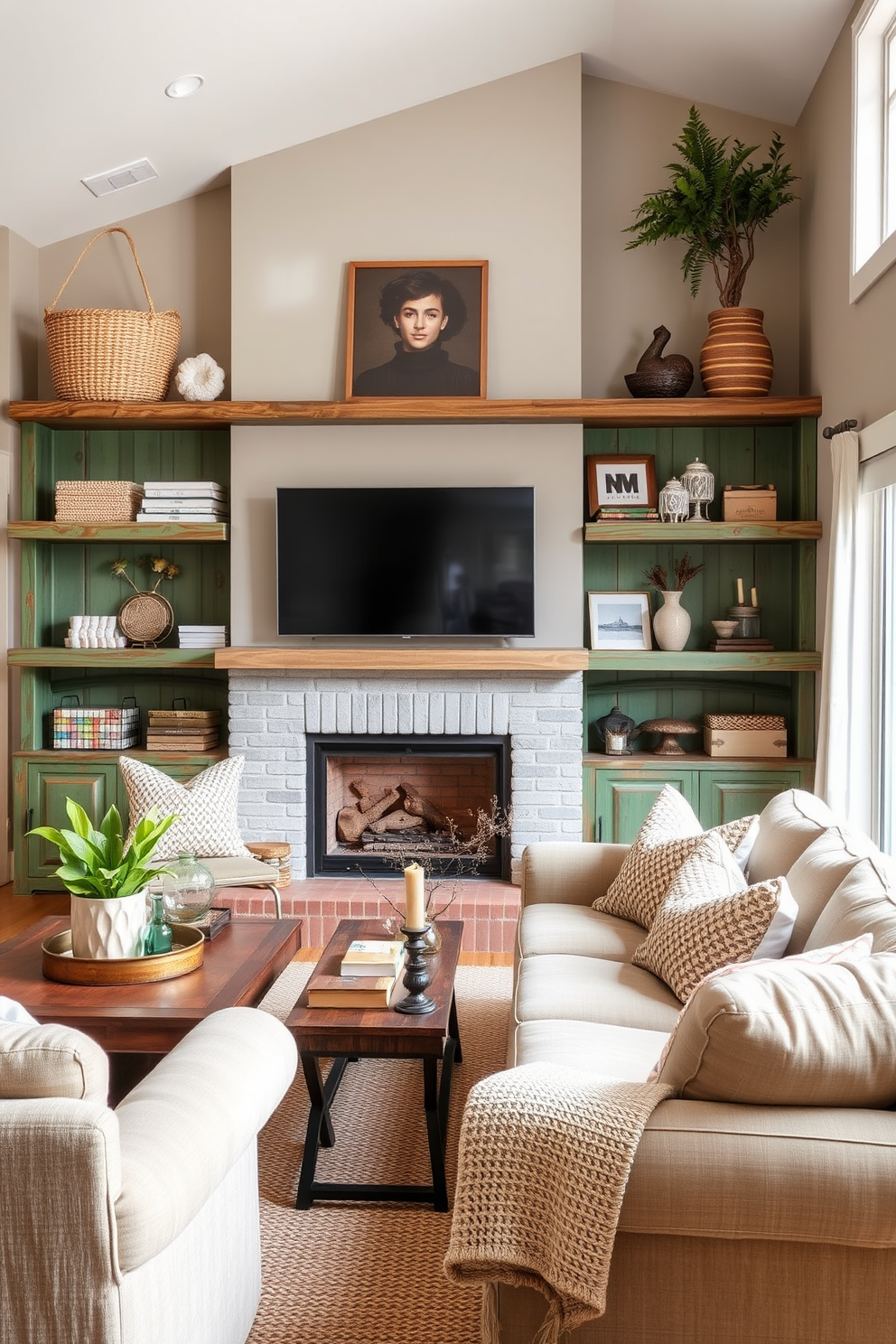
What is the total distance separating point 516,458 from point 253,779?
1795 mm

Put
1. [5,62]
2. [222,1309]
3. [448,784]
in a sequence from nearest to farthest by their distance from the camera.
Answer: [222,1309], [5,62], [448,784]

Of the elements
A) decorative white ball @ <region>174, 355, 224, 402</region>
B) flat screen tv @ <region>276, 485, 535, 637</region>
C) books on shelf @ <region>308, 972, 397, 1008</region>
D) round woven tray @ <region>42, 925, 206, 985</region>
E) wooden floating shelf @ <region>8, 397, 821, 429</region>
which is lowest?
books on shelf @ <region>308, 972, 397, 1008</region>

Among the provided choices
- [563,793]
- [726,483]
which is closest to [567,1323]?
[563,793]

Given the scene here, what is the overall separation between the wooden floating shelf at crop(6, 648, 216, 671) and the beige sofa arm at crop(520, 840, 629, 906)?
6.70 feet

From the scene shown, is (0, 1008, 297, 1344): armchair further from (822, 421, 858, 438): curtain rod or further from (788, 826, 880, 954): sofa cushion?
(822, 421, 858, 438): curtain rod

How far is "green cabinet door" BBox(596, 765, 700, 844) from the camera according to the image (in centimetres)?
470

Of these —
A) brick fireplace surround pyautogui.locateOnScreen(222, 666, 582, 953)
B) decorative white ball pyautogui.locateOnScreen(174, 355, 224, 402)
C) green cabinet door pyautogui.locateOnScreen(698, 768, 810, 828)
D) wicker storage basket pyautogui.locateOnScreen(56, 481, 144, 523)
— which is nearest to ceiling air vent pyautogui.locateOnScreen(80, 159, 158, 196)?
decorative white ball pyautogui.locateOnScreen(174, 355, 224, 402)

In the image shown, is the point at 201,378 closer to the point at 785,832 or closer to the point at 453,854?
the point at 453,854

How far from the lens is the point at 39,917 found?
4680 millimetres

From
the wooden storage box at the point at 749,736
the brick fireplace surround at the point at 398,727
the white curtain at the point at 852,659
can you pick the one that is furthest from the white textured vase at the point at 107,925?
the wooden storage box at the point at 749,736

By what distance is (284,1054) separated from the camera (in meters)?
1.82

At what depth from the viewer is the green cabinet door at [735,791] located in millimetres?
4684

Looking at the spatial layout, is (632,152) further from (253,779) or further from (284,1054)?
(284,1054)

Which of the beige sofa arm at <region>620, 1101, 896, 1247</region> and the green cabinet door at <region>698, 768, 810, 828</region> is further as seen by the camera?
the green cabinet door at <region>698, 768, 810, 828</region>
